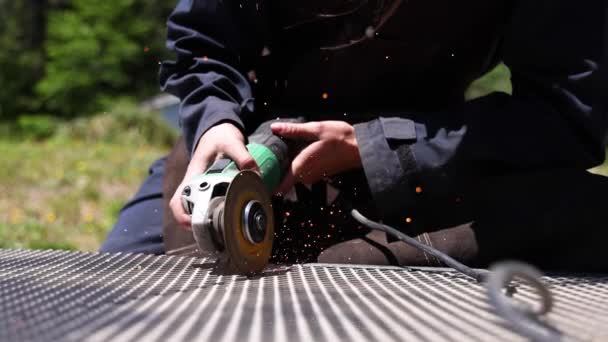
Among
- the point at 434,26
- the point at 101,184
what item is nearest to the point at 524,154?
the point at 434,26

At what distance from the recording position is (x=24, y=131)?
64.9 feet

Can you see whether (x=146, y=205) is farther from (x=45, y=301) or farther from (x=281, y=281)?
(x=45, y=301)

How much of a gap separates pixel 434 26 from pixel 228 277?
762mm

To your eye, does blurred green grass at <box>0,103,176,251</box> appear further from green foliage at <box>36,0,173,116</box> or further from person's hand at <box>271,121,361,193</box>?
green foliage at <box>36,0,173,116</box>

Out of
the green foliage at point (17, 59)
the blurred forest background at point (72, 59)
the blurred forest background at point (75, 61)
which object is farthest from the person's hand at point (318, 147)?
the green foliage at point (17, 59)

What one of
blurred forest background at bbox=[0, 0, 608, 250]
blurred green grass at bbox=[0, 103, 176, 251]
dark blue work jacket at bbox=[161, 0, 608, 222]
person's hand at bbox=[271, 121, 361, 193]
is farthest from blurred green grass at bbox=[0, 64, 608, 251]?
blurred forest background at bbox=[0, 0, 608, 250]

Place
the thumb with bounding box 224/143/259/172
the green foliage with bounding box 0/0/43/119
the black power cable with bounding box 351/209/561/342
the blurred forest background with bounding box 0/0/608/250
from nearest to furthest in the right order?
the black power cable with bounding box 351/209/561/342
the thumb with bounding box 224/143/259/172
the blurred forest background with bounding box 0/0/608/250
the green foliage with bounding box 0/0/43/119

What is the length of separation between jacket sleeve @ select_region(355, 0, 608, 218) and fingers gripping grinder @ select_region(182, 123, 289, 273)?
10.7 inches

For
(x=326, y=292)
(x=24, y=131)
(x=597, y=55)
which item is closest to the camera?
(x=326, y=292)

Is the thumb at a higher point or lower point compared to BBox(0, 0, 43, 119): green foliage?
lower

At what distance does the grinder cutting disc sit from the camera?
100cm

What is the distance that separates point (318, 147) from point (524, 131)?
1.40ft

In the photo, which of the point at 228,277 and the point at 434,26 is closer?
the point at 228,277

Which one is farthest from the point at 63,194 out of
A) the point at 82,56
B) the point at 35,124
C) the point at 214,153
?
the point at 35,124
